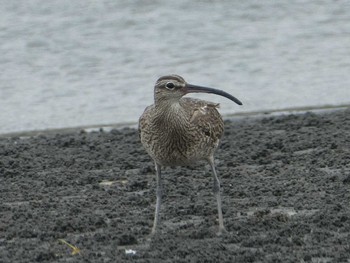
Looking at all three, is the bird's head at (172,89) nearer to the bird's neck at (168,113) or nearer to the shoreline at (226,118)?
the bird's neck at (168,113)

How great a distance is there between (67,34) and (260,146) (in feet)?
24.4

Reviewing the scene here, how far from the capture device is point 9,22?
62.2 ft

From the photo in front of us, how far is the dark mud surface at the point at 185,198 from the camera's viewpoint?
7.87m

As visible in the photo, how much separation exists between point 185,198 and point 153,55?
7417mm

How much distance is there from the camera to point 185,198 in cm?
962

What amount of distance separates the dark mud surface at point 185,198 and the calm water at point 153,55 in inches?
65.1

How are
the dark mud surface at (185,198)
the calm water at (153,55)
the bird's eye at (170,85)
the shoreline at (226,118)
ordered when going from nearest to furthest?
the dark mud surface at (185,198)
the bird's eye at (170,85)
the shoreline at (226,118)
the calm water at (153,55)

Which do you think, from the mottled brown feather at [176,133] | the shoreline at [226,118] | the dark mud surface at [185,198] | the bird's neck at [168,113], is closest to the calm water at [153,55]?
the shoreline at [226,118]

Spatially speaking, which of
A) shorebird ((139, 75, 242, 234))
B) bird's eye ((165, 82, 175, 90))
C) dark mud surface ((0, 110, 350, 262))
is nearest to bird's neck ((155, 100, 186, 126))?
shorebird ((139, 75, 242, 234))

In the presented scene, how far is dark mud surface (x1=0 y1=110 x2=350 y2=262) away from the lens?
7867mm

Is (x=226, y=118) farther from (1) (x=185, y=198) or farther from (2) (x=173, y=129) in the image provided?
(2) (x=173, y=129)

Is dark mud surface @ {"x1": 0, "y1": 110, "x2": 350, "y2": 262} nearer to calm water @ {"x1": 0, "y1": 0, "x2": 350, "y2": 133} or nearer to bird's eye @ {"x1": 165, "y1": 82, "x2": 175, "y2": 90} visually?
bird's eye @ {"x1": 165, "y1": 82, "x2": 175, "y2": 90}

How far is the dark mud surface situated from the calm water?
1654 mm

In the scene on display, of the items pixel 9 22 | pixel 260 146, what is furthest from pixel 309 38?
pixel 260 146
